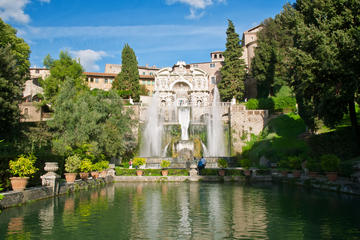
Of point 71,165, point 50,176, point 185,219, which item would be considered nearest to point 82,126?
point 71,165

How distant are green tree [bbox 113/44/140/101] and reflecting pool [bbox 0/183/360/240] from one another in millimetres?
44713

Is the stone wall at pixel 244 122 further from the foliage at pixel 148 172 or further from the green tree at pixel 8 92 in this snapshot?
the green tree at pixel 8 92

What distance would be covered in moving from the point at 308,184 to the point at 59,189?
500 inches

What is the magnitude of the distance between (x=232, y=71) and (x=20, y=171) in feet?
144

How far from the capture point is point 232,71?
169ft

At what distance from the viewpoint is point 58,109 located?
956 inches

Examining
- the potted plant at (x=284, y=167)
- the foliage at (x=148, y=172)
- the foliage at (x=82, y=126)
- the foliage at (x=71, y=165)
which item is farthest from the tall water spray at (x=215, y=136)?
the foliage at (x=71, y=165)

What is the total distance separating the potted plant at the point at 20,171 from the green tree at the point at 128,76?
44117 millimetres

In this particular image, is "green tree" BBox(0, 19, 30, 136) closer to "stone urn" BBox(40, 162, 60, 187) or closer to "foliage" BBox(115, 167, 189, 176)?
"foliage" BBox(115, 167, 189, 176)

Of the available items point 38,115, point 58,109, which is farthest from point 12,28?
point 58,109

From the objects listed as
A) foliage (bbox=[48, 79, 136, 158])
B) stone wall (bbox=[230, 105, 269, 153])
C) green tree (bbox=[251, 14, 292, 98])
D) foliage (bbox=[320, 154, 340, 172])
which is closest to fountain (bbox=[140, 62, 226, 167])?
stone wall (bbox=[230, 105, 269, 153])

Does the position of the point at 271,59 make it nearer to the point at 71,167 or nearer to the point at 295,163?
the point at 295,163

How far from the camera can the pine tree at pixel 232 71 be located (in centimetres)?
5109

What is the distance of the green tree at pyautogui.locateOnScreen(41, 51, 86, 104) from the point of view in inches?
1777
